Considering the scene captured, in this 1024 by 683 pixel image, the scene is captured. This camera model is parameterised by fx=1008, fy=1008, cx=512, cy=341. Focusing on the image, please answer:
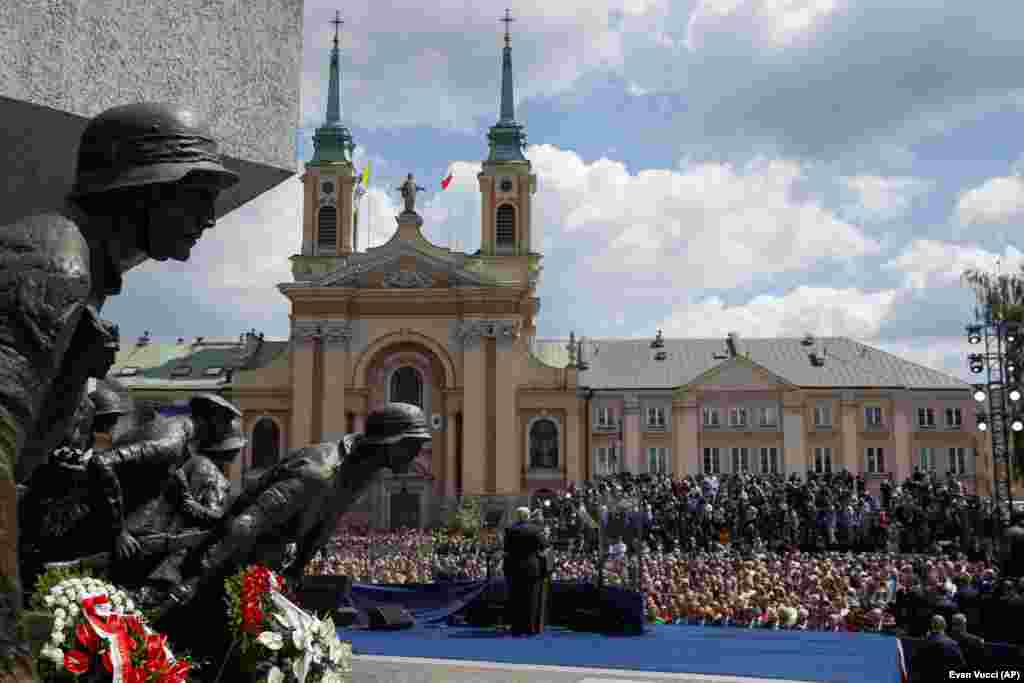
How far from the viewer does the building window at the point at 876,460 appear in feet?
180

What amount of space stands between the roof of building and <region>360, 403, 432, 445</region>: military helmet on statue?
51932 millimetres

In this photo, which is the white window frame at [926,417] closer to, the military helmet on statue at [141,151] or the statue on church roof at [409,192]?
the statue on church roof at [409,192]

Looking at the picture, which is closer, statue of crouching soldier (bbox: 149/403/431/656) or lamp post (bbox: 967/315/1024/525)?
statue of crouching soldier (bbox: 149/403/431/656)

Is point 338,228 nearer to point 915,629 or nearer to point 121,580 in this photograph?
point 915,629

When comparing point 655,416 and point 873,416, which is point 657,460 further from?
point 873,416

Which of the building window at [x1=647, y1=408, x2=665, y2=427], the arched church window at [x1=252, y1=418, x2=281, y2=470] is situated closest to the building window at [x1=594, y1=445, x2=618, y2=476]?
the building window at [x1=647, y1=408, x2=665, y2=427]

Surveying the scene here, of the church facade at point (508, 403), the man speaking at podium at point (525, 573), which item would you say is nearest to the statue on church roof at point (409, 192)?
the church facade at point (508, 403)

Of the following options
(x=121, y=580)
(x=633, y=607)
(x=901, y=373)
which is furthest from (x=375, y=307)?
(x=121, y=580)

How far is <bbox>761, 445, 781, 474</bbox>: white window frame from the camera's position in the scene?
54.4m

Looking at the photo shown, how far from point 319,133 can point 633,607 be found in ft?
188

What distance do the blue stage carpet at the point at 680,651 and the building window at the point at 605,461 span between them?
43.3 metres

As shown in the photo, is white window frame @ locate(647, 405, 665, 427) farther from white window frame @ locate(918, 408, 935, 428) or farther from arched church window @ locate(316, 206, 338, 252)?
arched church window @ locate(316, 206, 338, 252)

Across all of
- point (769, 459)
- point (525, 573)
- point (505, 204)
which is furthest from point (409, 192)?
point (525, 573)

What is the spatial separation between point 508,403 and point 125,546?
163ft
